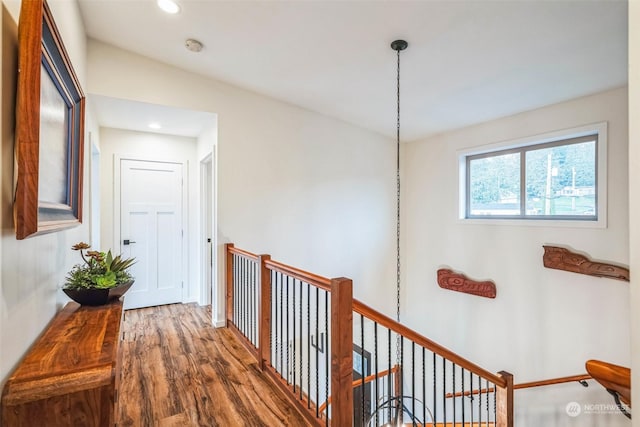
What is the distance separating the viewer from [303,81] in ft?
10.8

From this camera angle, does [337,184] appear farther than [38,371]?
Yes

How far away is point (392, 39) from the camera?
2492 millimetres

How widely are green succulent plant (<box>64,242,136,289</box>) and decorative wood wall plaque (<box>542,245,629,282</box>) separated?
3816mm

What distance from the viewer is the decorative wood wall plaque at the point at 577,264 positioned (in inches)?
109

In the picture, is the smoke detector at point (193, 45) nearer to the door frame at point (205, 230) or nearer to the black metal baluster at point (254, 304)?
the door frame at point (205, 230)

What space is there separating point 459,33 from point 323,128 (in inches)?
82.3

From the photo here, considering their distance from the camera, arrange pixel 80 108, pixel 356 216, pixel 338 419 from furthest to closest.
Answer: pixel 356 216
pixel 80 108
pixel 338 419

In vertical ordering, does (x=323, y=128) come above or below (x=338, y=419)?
above

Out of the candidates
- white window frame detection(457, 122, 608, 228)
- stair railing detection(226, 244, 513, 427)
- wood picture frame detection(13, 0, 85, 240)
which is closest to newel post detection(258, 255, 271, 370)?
stair railing detection(226, 244, 513, 427)

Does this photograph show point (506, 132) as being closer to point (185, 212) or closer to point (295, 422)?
point (295, 422)

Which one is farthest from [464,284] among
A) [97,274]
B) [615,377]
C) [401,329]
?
[97,274]

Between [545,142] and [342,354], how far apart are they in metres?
3.26

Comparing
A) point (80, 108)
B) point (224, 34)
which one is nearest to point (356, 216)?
point (224, 34)

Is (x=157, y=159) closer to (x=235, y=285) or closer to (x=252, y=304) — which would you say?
(x=235, y=285)
